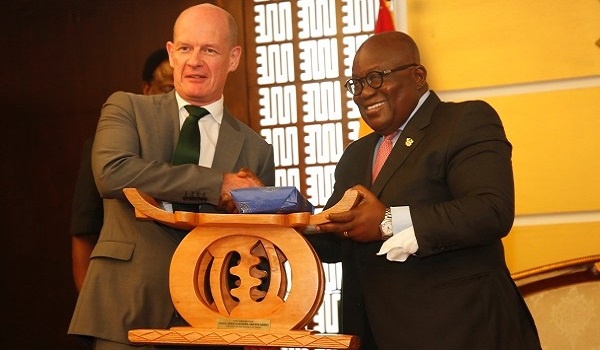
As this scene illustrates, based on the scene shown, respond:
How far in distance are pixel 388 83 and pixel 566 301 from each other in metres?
1.03

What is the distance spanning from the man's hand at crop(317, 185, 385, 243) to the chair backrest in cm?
94

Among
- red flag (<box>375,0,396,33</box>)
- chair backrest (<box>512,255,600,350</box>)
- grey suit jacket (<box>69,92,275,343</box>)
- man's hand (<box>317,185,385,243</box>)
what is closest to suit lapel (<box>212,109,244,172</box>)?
grey suit jacket (<box>69,92,275,343</box>)

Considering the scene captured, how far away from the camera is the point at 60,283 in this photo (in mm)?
5602

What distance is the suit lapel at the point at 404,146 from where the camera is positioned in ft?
8.15

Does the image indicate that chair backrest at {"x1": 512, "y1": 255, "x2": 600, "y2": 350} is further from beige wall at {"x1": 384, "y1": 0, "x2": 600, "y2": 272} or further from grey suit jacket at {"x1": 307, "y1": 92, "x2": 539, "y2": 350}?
beige wall at {"x1": 384, "y1": 0, "x2": 600, "y2": 272}

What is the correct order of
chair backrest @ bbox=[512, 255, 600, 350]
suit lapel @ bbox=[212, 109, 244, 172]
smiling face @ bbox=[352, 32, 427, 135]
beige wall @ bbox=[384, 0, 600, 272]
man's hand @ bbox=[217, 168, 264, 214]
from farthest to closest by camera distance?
beige wall @ bbox=[384, 0, 600, 272] < chair backrest @ bbox=[512, 255, 600, 350] < suit lapel @ bbox=[212, 109, 244, 172] < smiling face @ bbox=[352, 32, 427, 135] < man's hand @ bbox=[217, 168, 264, 214]

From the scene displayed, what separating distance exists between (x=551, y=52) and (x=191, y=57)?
2021mm

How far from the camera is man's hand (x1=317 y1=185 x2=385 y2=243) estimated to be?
220 centimetres

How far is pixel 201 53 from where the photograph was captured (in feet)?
9.01

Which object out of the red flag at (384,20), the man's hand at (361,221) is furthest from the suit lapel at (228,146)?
the red flag at (384,20)

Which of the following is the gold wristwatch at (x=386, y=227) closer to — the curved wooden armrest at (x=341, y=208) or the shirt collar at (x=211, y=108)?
the curved wooden armrest at (x=341, y=208)

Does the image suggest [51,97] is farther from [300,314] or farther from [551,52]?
[300,314]

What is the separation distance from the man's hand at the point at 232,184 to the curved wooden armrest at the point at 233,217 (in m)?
0.19

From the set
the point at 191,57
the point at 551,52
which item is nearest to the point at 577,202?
the point at 551,52
